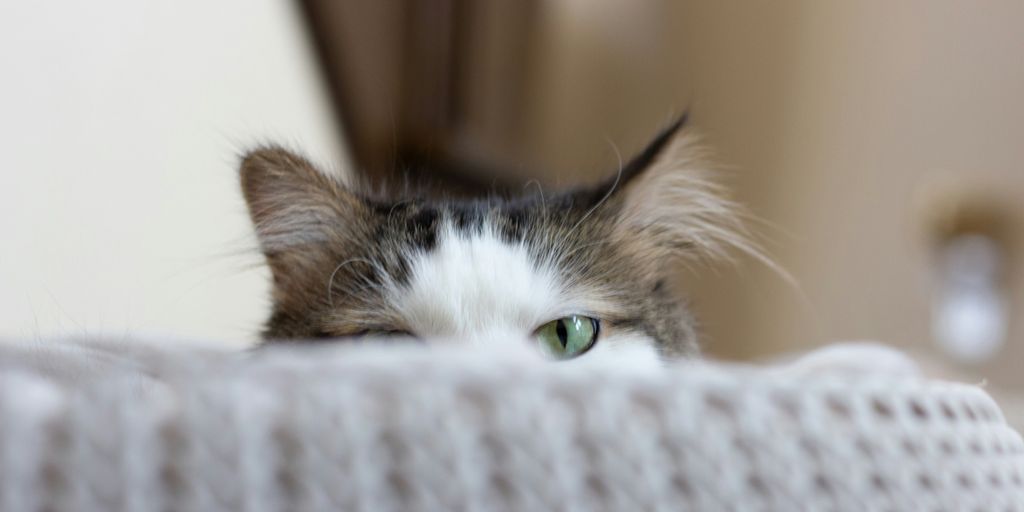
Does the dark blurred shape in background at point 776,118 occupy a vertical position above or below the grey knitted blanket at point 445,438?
below

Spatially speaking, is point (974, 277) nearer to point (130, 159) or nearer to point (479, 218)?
point (479, 218)

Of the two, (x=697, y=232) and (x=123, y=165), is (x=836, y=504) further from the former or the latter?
(x=123, y=165)

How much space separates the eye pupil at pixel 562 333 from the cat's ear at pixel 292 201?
0.26 m

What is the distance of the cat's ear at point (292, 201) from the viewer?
86cm

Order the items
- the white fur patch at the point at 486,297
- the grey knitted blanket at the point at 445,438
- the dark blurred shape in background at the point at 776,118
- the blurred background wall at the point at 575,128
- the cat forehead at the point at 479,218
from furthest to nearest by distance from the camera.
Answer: the dark blurred shape in background at the point at 776,118 < the blurred background wall at the point at 575,128 < the cat forehead at the point at 479,218 < the white fur patch at the point at 486,297 < the grey knitted blanket at the point at 445,438

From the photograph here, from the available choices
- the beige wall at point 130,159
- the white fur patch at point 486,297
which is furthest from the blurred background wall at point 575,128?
the white fur patch at point 486,297

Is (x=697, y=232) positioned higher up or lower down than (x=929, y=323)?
higher up

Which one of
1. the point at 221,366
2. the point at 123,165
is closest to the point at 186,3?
the point at 123,165

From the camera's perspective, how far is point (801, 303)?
2.56 metres

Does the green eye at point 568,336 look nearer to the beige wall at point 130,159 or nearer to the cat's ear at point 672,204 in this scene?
the cat's ear at point 672,204

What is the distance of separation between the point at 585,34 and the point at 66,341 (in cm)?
239

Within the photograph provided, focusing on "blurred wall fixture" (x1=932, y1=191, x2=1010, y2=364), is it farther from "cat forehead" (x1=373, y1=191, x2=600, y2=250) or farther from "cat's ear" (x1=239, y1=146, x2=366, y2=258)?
"cat's ear" (x1=239, y1=146, x2=366, y2=258)

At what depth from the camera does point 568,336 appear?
79 centimetres

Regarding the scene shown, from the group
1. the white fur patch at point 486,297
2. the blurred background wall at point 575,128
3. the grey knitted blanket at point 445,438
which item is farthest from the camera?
the blurred background wall at point 575,128
